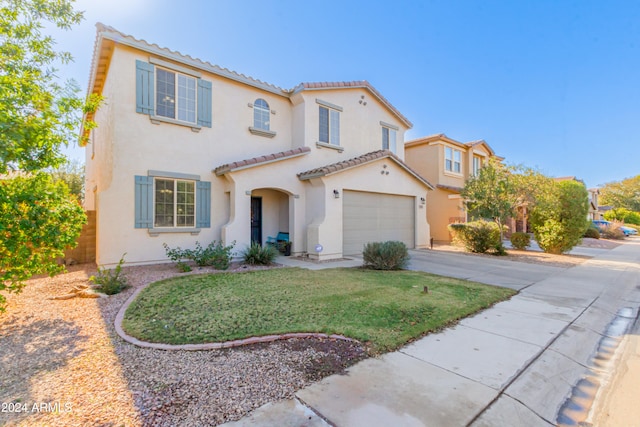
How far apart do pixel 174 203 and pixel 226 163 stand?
8.12ft

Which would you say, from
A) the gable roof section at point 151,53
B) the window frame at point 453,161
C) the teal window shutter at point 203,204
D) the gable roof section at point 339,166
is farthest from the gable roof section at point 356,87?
the teal window shutter at point 203,204

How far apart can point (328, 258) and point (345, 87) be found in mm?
8561

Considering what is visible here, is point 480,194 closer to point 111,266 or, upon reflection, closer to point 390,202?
point 390,202

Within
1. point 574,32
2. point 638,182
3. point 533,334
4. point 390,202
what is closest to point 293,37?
point 390,202

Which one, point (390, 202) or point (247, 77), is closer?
point (247, 77)

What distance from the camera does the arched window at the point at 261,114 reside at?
489 inches

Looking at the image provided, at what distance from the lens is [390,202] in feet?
48.3

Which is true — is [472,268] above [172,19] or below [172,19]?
below

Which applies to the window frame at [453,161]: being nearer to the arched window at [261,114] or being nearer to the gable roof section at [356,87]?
the gable roof section at [356,87]

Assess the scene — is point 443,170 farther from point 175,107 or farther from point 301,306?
point 301,306

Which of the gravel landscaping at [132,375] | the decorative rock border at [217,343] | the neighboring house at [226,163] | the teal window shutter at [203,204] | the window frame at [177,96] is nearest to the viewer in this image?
the gravel landscaping at [132,375]

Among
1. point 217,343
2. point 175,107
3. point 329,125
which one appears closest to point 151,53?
point 175,107

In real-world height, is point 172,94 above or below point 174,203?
above

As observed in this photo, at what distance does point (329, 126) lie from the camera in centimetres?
1419
